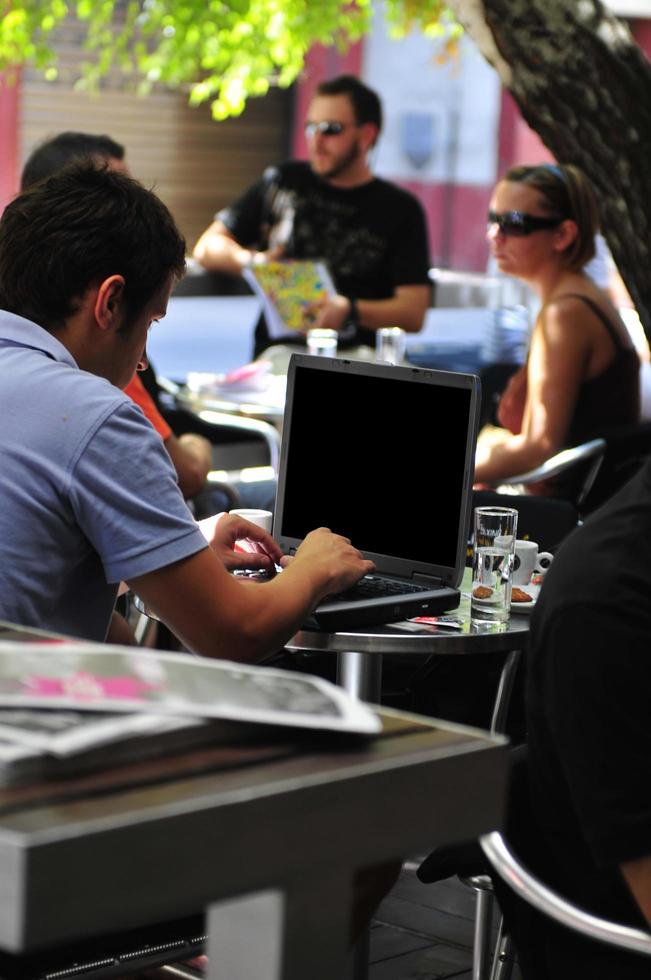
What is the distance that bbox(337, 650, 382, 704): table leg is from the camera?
9.68 feet

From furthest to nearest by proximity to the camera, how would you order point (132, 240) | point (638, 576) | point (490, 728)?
point (490, 728)
point (132, 240)
point (638, 576)

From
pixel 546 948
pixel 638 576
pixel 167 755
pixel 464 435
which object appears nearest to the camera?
pixel 167 755

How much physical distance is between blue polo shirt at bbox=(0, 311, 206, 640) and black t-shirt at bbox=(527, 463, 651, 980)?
1.69ft

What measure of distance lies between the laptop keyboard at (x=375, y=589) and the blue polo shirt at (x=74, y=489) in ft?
2.38

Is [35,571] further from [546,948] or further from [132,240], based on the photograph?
[546,948]

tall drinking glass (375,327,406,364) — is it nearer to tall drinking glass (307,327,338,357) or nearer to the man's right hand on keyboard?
tall drinking glass (307,327,338,357)

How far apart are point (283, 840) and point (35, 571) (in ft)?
3.73

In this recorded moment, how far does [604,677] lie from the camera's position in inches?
73.7

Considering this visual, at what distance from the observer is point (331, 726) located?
119cm

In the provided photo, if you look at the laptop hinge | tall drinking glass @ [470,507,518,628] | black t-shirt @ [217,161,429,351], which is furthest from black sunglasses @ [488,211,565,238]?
the laptop hinge

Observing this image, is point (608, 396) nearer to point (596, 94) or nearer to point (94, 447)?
point (596, 94)

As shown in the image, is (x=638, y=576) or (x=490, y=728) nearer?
(x=638, y=576)

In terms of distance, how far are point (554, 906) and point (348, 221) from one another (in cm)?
508

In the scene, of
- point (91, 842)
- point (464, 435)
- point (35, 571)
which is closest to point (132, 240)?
point (35, 571)
